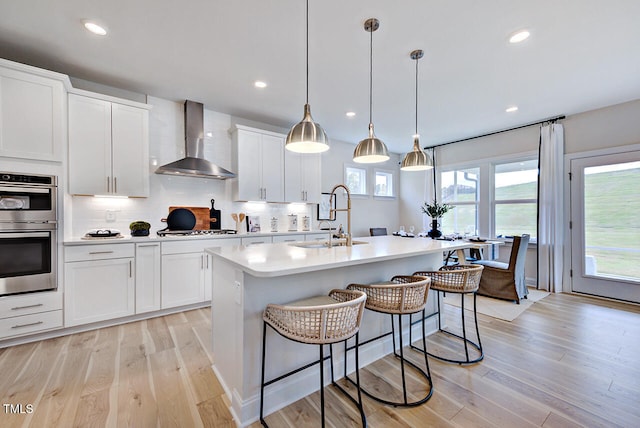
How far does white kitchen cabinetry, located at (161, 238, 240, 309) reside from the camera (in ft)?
10.3

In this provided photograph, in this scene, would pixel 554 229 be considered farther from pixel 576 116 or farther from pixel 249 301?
pixel 249 301

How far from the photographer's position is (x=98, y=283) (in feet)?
9.12

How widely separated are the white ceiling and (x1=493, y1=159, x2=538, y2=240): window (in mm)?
1169

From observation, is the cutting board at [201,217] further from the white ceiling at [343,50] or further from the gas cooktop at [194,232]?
the white ceiling at [343,50]

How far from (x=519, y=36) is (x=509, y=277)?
2.90 meters

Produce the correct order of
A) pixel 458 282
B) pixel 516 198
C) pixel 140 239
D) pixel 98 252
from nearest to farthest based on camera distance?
pixel 458 282 → pixel 98 252 → pixel 140 239 → pixel 516 198

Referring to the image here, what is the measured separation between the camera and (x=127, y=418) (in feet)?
5.13

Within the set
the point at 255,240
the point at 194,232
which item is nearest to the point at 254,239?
the point at 255,240

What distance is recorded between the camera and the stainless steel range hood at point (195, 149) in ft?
11.4

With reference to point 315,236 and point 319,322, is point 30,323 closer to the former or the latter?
point 319,322

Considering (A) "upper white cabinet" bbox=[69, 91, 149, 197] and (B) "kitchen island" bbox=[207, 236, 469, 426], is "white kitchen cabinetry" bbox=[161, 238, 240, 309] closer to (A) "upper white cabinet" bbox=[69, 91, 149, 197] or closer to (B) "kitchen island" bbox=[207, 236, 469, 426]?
(A) "upper white cabinet" bbox=[69, 91, 149, 197]

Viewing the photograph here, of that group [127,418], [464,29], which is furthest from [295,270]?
[464,29]

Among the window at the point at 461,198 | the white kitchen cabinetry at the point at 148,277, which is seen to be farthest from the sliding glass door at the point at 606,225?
the white kitchen cabinetry at the point at 148,277

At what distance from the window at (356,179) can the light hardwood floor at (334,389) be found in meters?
3.72
